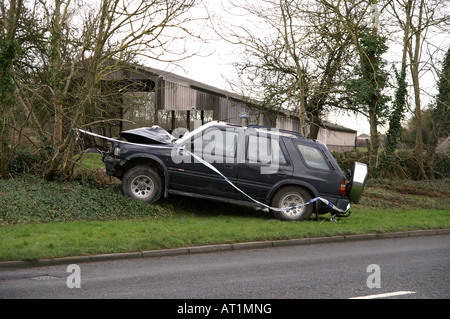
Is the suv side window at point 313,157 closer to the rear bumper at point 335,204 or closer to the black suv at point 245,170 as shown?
the black suv at point 245,170

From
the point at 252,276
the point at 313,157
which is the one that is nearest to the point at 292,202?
the point at 313,157

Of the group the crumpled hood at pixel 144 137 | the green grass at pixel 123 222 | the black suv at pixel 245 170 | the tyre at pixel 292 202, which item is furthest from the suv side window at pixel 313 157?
the crumpled hood at pixel 144 137

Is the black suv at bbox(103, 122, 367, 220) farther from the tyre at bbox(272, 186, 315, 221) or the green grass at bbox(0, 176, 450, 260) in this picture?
the green grass at bbox(0, 176, 450, 260)

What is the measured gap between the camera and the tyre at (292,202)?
12.6 metres

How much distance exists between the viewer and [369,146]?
24.3m

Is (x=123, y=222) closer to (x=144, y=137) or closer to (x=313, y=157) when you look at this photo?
(x=144, y=137)

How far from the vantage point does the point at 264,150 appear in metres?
12.8

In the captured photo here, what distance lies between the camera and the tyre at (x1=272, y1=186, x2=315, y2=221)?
12.6m

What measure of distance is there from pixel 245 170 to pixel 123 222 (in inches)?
126

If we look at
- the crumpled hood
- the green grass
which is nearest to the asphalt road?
the green grass

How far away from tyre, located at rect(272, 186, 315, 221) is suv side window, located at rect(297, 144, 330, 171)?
0.70 m
